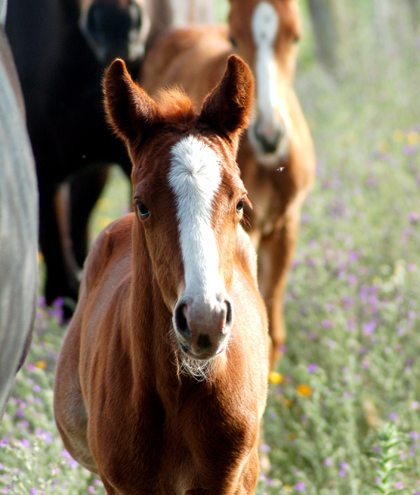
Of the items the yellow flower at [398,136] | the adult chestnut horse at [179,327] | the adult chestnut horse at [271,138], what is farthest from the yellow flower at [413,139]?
the adult chestnut horse at [179,327]

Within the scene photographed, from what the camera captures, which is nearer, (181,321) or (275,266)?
(181,321)

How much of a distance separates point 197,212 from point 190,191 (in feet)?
0.22

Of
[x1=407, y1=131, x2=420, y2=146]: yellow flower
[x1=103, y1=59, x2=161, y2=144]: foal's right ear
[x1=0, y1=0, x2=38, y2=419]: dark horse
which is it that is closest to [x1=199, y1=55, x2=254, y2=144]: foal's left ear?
[x1=103, y1=59, x2=161, y2=144]: foal's right ear

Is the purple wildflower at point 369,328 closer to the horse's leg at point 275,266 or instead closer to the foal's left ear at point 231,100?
the horse's leg at point 275,266

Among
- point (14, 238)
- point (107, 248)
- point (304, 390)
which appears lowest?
point (304, 390)

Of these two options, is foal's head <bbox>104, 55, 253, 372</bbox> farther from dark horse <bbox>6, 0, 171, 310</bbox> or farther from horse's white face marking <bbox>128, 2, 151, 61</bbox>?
dark horse <bbox>6, 0, 171, 310</bbox>

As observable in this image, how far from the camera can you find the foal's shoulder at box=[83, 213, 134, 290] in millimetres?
2760

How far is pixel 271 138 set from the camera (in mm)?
3479

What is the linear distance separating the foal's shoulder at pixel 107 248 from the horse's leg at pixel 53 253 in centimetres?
162

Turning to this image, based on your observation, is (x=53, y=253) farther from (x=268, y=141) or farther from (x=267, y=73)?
(x=267, y=73)

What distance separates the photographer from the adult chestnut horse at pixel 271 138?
3.53 meters

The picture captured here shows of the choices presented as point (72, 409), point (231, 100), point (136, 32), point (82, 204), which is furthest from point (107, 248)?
point (82, 204)

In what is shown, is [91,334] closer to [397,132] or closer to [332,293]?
[332,293]

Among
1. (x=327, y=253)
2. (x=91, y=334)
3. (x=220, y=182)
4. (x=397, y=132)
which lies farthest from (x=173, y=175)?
→ (x=397, y=132)
